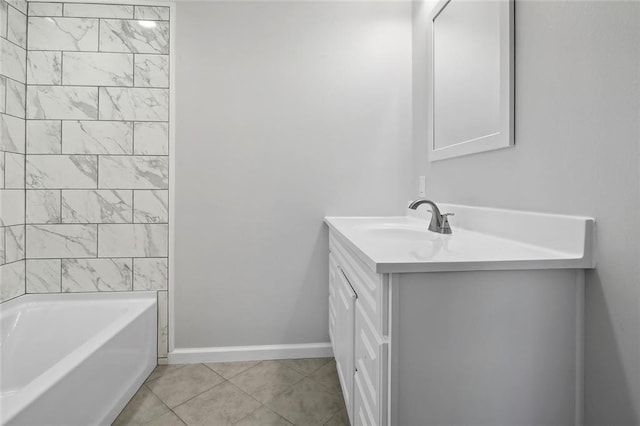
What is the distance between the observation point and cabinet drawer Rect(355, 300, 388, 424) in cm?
81

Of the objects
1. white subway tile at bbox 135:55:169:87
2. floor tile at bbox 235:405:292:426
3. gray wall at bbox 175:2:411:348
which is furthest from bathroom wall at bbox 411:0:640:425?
white subway tile at bbox 135:55:169:87

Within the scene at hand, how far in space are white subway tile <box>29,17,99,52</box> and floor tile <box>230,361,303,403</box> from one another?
2.07 m

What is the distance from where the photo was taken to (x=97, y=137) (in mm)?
1957

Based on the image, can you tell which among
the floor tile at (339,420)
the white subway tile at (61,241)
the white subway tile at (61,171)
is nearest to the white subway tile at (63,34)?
the white subway tile at (61,171)

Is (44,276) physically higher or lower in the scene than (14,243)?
lower

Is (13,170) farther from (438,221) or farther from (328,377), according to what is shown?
(438,221)

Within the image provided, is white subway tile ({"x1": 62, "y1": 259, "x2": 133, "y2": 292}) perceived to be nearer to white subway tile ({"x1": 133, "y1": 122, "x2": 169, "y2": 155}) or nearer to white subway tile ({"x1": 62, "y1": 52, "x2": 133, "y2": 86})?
white subway tile ({"x1": 133, "y1": 122, "x2": 169, "y2": 155})

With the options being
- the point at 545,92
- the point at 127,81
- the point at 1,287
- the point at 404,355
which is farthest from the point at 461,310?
the point at 1,287

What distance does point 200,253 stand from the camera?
204 centimetres

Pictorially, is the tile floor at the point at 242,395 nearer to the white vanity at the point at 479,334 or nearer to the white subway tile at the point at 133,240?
the white subway tile at the point at 133,240

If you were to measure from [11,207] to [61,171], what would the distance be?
0.30 m

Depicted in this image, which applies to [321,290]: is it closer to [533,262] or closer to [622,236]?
[533,262]

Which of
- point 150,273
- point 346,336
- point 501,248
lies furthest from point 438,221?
point 150,273

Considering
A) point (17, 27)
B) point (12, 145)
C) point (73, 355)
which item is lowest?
point (73, 355)
